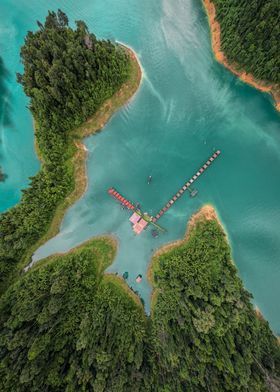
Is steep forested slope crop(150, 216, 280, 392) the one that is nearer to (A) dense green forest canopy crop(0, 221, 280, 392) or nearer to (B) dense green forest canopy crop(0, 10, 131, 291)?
(A) dense green forest canopy crop(0, 221, 280, 392)

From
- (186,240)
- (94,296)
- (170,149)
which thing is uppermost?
(170,149)

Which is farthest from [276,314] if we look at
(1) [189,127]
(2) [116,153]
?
(2) [116,153]

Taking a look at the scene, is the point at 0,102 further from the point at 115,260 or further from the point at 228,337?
the point at 228,337

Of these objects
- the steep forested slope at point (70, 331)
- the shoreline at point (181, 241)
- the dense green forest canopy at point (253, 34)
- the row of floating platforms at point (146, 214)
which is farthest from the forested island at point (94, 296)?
the dense green forest canopy at point (253, 34)

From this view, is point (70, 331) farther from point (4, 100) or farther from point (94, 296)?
point (4, 100)

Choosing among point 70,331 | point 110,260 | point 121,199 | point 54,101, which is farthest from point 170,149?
point 70,331

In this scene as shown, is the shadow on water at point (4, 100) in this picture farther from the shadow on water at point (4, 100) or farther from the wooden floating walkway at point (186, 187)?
the wooden floating walkway at point (186, 187)
